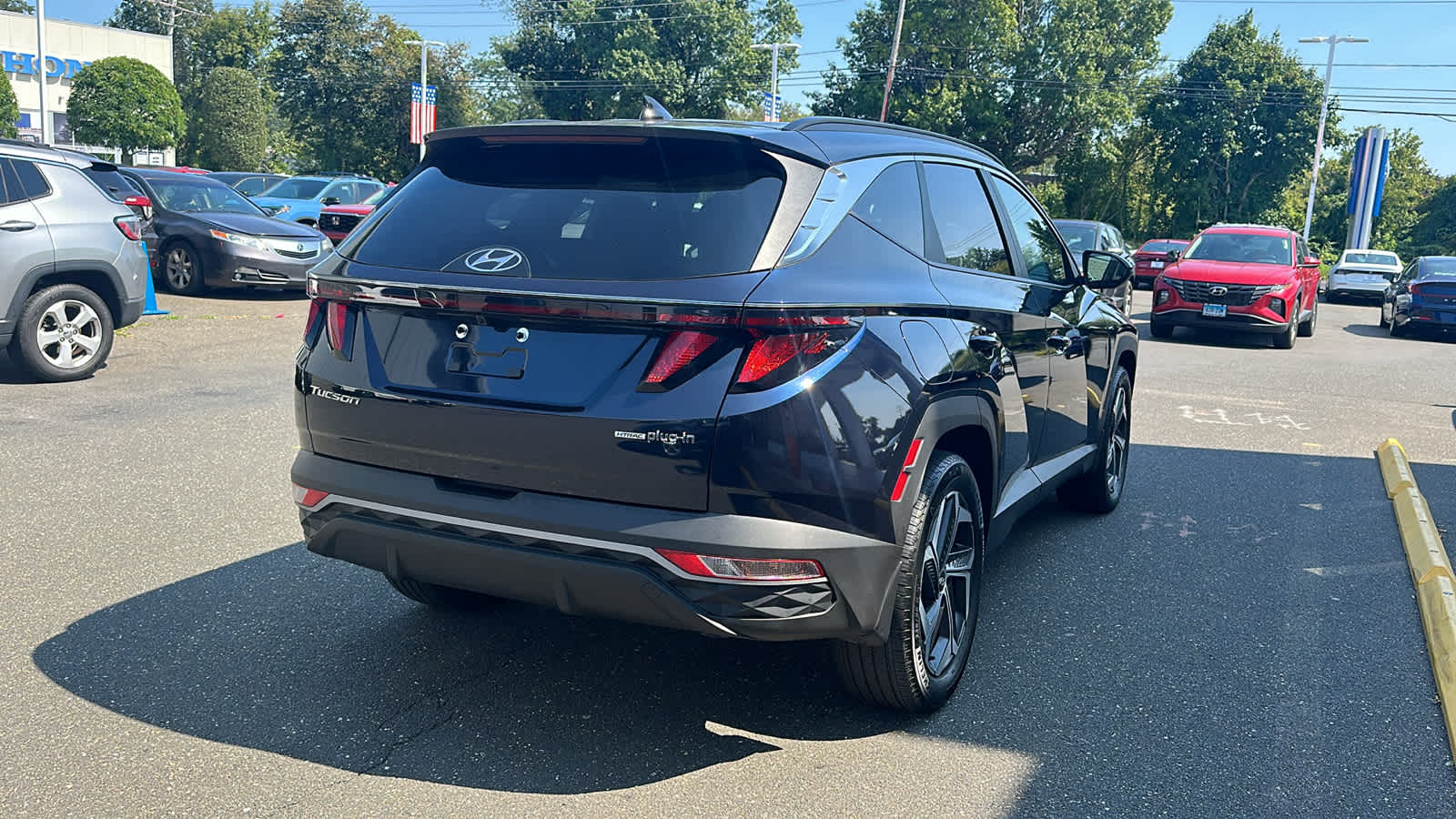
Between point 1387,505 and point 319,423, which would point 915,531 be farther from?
point 1387,505

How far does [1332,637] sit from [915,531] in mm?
2233

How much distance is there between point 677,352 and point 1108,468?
151 inches

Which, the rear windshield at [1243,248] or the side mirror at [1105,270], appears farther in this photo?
the rear windshield at [1243,248]

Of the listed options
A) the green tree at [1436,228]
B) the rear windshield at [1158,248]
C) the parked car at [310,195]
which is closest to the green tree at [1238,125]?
the green tree at [1436,228]

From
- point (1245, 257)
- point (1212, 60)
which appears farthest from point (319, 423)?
point (1212, 60)

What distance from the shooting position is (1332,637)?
4598mm

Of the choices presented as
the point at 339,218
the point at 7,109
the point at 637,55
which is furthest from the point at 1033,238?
the point at 637,55

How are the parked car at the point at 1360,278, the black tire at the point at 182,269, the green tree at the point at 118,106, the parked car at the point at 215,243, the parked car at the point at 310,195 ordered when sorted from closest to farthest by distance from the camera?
the parked car at the point at 215,243 → the black tire at the point at 182,269 → the parked car at the point at 310,195 → the parked car at the point at 1360,278 → the green tree at the point at 118,106

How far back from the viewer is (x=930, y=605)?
370cm

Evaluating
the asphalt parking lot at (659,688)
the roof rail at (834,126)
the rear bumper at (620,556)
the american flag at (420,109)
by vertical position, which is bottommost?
the asphalt parking lot at (659,688)

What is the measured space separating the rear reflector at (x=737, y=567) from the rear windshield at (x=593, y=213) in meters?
0.72

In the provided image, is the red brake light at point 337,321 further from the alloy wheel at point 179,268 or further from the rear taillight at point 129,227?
the alloy wheel at point 179,268

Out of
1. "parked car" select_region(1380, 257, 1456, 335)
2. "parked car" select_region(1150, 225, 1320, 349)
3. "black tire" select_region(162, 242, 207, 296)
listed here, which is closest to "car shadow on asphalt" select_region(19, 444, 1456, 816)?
"black tire" select_region(162, 242, 207, 296)

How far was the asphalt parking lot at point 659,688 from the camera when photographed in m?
3.24
